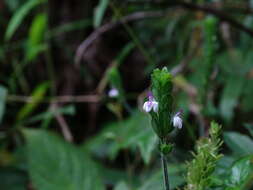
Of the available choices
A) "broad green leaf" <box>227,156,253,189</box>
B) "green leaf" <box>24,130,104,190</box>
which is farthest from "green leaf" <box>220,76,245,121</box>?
"broad green leaf" <box>227,156,253,189</box>

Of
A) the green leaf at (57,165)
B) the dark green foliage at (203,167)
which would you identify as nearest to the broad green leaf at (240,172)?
the dark green foliage at (203,167)

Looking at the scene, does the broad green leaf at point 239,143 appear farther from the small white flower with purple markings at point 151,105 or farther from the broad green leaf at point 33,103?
the broad green leaf at point 33,103

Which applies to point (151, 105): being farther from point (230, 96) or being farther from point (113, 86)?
point (230, 96)

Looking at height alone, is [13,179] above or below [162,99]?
above

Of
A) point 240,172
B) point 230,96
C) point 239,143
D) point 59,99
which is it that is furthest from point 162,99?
point 59,99

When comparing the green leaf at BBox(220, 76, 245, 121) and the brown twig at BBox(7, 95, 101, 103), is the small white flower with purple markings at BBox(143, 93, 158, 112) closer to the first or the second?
the green leaf at BBox(220, 76, 245, 121)

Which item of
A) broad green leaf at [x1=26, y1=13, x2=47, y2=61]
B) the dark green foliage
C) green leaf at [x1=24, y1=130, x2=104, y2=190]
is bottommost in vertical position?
the dark green foliage

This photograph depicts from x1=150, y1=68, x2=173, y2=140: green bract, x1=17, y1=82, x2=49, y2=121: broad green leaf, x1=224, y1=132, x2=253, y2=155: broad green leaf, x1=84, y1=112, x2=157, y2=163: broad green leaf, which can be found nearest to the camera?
x1=150, y1=68, x2=173, y2=140: green bract
